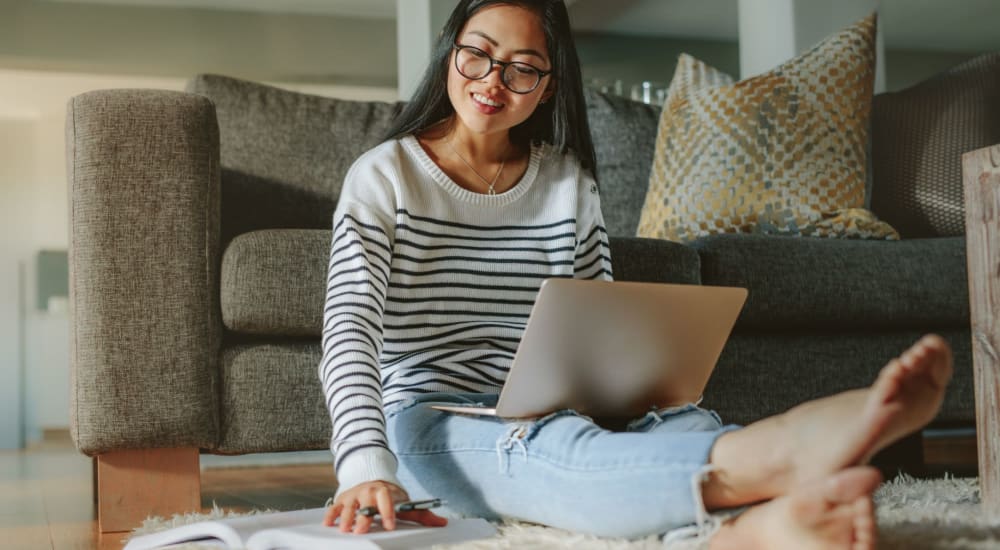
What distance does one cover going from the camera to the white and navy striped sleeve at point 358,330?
3.55 ft

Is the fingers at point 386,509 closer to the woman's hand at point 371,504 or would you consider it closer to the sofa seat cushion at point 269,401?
the woman's hand at point 371,504

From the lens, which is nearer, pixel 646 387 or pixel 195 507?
pixel 646 387

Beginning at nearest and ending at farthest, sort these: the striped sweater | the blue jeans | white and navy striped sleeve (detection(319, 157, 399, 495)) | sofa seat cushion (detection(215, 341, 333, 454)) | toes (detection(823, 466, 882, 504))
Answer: toes (detection(823, 466, 882, 504)), the blue jeans, white and navy striped sleeve (detection(319, 157, 399, 495)), the striped sweater, sofa seat cushion (detection(215, 341, 333, 454))

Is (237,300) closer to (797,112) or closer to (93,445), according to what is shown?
(93,445)

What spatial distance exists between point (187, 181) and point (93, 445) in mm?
409

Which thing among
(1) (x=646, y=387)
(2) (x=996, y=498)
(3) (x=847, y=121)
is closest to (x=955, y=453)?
(3) (x=847, y=121)

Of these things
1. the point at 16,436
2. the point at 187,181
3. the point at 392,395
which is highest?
the point at 187,181

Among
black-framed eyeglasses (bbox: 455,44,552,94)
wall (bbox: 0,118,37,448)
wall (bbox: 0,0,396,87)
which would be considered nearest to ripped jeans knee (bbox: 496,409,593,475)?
black-framed eyeglasses (bbox: 455,44,552,94)

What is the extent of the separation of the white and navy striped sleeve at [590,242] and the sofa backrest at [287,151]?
75 cm

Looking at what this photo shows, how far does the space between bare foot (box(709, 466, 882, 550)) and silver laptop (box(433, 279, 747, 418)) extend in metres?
0.29

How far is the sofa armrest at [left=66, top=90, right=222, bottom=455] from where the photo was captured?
1504 millimetres

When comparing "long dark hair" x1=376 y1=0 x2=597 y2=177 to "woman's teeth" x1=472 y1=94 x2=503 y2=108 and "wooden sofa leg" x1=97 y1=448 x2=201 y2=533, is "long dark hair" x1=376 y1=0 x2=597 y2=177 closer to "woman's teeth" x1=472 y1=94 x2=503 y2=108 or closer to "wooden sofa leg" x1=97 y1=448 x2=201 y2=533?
"woman's teeth" x1=472 y1=94 x2=503 y2=108

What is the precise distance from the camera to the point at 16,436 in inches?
168

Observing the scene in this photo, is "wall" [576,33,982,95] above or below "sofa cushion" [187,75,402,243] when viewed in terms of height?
above
